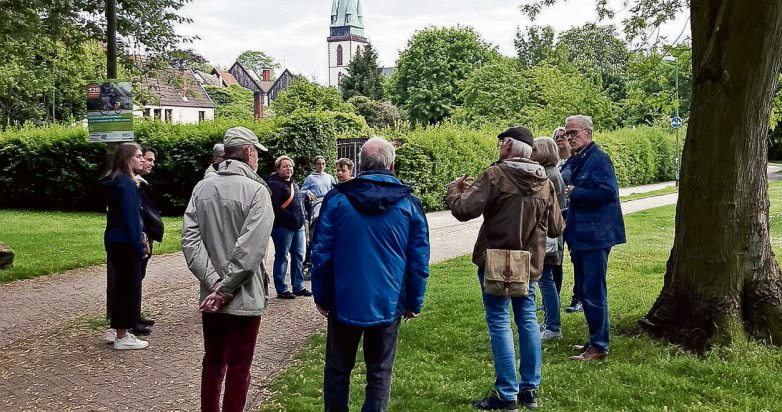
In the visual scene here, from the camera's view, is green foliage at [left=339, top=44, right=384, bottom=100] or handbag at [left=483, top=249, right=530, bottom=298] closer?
handbag at [left=483, top=249, right=530, bottom=298]

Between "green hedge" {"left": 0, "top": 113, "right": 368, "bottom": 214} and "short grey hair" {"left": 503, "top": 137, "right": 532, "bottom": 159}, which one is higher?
"short grey hair" {"left": 503, "top": 137, "right": 532, "bottom": 159}

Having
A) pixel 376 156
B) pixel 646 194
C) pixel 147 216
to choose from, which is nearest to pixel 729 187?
pixel 376 156

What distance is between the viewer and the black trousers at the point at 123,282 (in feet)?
24.1

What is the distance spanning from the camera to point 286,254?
10.1 metres

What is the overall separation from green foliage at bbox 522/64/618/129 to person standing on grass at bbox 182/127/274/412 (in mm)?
38859

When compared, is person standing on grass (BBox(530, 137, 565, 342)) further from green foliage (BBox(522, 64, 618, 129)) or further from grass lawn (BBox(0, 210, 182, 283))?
green foliage (BBox(522, 64, 618, 129))

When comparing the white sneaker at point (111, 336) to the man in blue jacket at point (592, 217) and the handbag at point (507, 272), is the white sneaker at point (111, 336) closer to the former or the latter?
the handbag at point (507, 272)

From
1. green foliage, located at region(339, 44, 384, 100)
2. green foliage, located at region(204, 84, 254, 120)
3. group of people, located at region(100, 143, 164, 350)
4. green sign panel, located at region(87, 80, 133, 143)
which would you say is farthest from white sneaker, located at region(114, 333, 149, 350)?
green foliage, located at region(204, 84, 254, 120)

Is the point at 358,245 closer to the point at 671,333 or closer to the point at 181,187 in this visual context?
the point at 671,333

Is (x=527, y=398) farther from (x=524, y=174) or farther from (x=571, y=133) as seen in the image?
→ (x=571, y=133)

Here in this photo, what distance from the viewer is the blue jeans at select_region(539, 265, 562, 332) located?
7.22m

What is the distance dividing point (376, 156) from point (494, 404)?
2072mm

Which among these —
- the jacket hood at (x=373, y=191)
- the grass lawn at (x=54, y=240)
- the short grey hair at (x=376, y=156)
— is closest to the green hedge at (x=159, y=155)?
the grass lawn at (x=54, y=240)

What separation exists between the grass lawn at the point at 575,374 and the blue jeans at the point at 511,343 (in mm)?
266
